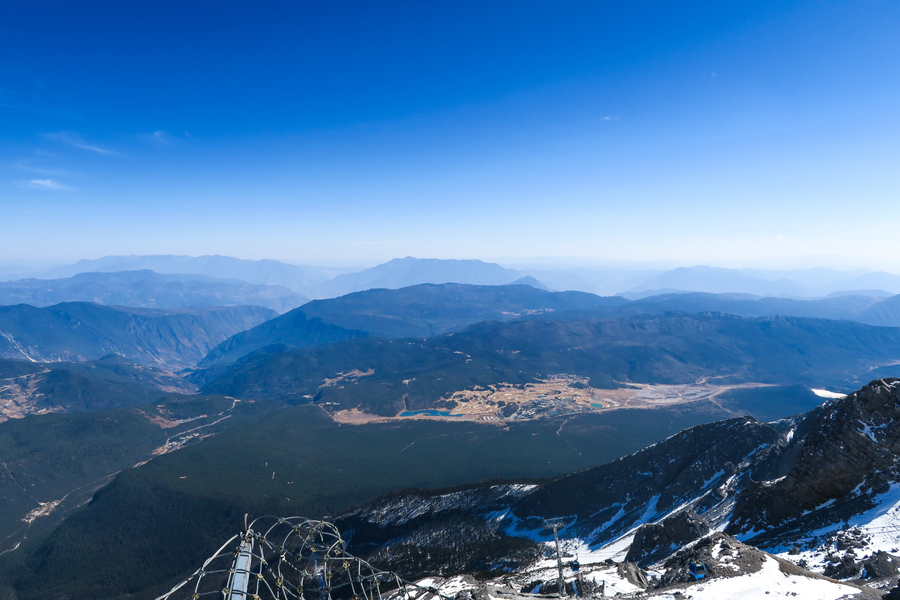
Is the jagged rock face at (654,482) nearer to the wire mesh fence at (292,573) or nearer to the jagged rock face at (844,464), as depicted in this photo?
the jagged rock face at (844,464)

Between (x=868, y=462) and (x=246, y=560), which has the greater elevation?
(x=246, y=560)

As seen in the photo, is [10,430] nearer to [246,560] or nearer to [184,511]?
[184,511]

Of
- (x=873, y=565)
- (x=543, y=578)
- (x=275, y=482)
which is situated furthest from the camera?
(x=275, y=482)

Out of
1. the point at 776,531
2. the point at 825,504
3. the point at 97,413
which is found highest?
the point at 825,504

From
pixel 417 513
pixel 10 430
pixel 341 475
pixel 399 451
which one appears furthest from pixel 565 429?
pixel 10 430

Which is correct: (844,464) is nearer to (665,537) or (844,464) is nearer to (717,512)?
(717,512)

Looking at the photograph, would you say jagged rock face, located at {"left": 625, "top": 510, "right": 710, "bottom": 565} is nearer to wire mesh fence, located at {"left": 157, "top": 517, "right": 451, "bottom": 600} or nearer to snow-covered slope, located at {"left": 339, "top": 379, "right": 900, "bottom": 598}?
snow-covered slope, located at {"left": 339, "top": 379, "right": 900, "bottom": 598}

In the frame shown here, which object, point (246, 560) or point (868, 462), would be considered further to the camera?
point (868, 462)
